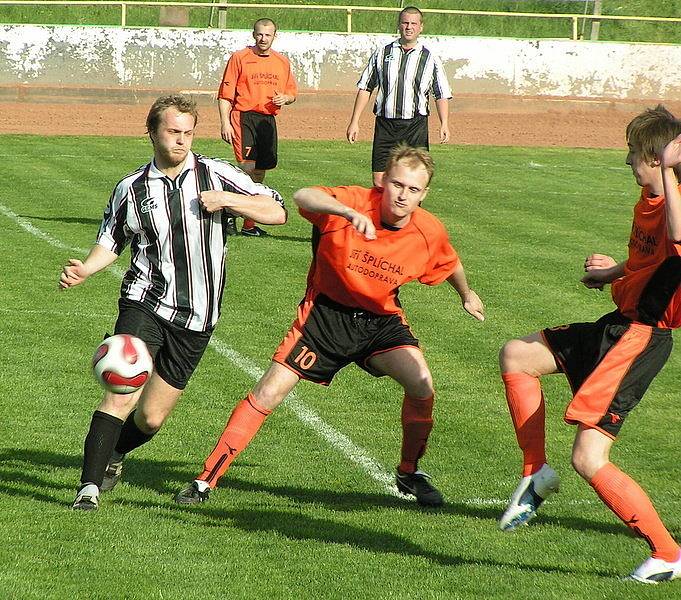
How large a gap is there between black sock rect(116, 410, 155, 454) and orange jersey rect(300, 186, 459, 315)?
128 cm

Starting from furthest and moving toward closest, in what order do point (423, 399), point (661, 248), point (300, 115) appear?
point (300, 115), point (423, 399), point (661, 248)

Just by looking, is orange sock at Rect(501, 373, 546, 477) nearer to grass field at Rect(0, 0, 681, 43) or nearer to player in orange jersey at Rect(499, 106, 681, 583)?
player in orange jersey at Rect(499, 106, 681, 583)

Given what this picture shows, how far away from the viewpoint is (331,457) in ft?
23.1

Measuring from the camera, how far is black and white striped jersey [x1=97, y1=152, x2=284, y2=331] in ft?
19.9

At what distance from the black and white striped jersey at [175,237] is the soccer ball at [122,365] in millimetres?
328


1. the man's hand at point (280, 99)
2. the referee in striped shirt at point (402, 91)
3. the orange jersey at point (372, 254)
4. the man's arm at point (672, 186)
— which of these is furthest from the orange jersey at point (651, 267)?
the man's hand at point (280, 99)

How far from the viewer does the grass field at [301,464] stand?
5.10 meters

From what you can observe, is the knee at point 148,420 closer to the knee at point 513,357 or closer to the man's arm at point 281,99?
the knee at point 513,357

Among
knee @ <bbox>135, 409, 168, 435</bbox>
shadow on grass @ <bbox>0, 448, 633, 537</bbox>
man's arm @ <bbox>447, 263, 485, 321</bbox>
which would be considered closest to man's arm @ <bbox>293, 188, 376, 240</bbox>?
man's arm @ <bbox>447, 263, 485, 321</bbox>

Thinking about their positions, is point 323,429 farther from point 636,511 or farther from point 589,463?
point 636,511

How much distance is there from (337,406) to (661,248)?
3.32 meters

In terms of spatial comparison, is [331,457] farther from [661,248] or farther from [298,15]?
[298,15]

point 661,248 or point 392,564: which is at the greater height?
point 661,248

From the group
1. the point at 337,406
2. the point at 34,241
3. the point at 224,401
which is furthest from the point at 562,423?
the point at 34,241
